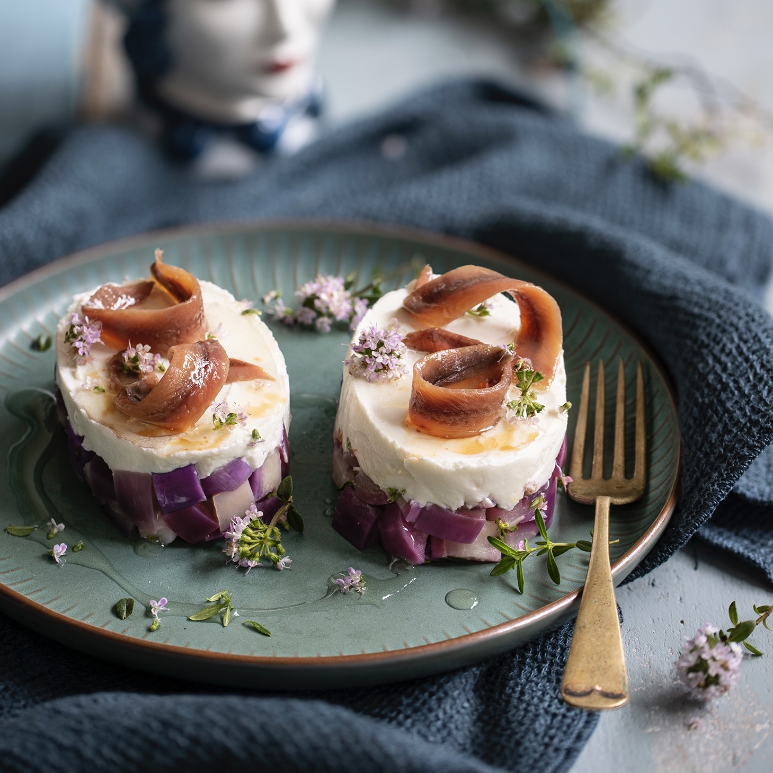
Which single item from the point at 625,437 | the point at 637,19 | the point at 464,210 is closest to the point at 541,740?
the point at 625,437

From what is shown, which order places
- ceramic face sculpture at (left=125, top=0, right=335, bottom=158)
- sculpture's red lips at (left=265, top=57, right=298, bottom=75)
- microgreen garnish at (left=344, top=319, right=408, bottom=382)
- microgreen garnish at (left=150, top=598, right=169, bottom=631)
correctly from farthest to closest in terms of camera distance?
sculpture's red lips at (left=265, top=57, right=298, bottom=75) < ceramic face sculpture at (left=125, top=0, right=335, bottom=158) < microgreen garnish at (left=344, top=319, right=408, bottom=382) < microgreen garnish at (left=150, top=598, right=169, bottom=631)

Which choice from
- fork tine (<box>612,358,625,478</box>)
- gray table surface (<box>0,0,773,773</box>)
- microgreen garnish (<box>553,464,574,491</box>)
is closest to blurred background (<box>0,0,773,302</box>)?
gray table surface (<box>0,0,773,773</box>)

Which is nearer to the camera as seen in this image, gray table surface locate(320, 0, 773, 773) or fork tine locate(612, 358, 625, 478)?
gray table surface locate(320, 0, 773, 773)

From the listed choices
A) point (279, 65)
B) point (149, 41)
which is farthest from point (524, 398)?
point (149, 41)

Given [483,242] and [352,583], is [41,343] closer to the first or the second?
[352,583]

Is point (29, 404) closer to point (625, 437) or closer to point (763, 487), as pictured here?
point (625, 437)

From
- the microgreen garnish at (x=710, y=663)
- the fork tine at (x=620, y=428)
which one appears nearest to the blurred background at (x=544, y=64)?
the fork tine at (x=620, y=428)

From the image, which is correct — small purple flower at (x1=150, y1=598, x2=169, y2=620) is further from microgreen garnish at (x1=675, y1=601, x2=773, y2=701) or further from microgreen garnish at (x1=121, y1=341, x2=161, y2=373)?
microgreen garnish at (x1=675, y1=601, x2=773, y2=701)
